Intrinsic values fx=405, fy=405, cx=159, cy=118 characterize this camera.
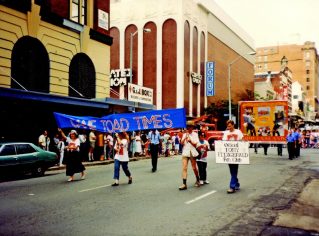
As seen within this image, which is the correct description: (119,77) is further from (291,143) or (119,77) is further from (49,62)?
(291,143)

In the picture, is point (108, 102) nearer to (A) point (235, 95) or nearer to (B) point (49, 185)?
(B) point (49, 185)

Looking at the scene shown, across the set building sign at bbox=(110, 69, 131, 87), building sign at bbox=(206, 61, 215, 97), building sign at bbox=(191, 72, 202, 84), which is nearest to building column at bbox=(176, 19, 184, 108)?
building sign at bbox=(191, 72, 202, 84)

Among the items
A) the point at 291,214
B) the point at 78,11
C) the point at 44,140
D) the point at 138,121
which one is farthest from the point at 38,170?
the point at 78,11

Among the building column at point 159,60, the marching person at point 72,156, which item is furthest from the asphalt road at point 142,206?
the building column at point 159,60

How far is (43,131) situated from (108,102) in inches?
200

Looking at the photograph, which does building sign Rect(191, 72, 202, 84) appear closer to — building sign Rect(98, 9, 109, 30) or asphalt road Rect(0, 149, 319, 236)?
building sign Rect(98, 9, 109, 30)

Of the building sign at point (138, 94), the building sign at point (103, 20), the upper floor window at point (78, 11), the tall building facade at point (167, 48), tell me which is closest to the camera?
the upper floor window at point (78, 11)

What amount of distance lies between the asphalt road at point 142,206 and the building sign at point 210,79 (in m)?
37.7

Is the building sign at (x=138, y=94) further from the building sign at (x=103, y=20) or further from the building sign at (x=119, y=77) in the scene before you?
the building sign at (x=119, y=77)

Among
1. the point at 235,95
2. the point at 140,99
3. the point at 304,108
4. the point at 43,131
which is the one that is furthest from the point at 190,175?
the point at 304,108

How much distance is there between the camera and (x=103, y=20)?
2805 centimetres

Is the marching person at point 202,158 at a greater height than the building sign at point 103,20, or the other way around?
the building sign at point 103,20

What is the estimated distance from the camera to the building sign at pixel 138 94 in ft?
89.6

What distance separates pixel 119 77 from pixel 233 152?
126 feet
